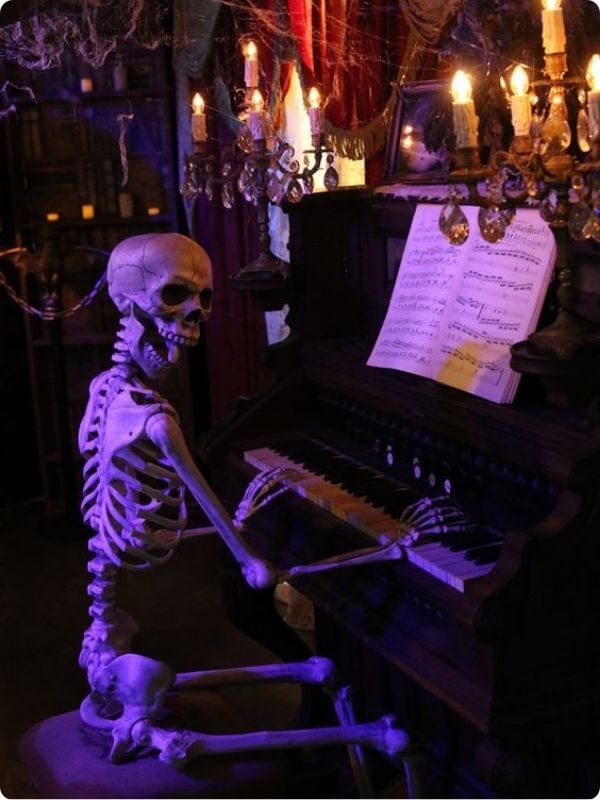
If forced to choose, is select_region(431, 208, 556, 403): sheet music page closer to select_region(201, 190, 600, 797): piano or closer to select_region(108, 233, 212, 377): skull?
select_region(201, 190, 600, 797): piano

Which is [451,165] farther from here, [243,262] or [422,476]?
[243,262]

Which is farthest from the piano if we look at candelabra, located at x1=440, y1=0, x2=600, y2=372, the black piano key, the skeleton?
the skeleton

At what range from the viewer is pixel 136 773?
74.8 inches

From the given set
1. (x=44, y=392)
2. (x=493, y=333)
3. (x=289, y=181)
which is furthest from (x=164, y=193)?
(x=493, y=333)

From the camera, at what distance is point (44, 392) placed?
498 centimetres

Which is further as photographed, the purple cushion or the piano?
the purple cushion

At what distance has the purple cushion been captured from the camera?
188 centimetres

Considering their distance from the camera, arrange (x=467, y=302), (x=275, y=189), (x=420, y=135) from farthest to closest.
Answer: (x=275, y=189) < (x=420, y=135) < (x=467, y=302)

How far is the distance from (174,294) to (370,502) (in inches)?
23.3

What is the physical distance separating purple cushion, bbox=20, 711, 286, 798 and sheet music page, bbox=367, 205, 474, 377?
2.87 feet

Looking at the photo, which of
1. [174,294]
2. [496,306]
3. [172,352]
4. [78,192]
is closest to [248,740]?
[172,352]

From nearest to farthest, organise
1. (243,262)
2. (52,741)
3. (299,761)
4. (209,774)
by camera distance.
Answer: (209,774) < (52,741) < (299,761) < (243,262)

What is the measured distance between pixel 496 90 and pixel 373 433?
2.62 ft

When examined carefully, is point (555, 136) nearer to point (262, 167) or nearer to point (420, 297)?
point (420, 297)
